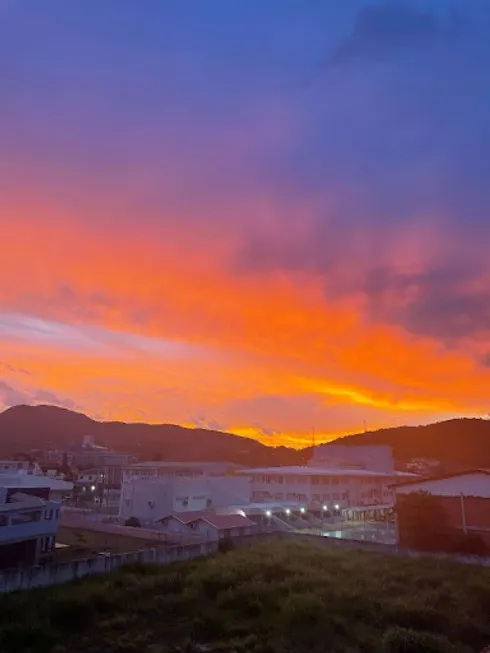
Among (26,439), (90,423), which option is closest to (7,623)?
(26,439)

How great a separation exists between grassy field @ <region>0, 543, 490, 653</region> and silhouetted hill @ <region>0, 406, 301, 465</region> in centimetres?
7060

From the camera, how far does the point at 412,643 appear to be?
423 inches

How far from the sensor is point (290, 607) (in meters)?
13.2

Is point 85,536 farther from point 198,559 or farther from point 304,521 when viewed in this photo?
point 304,521

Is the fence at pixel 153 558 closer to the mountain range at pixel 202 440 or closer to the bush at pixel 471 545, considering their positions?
the bush at pixel 471 545

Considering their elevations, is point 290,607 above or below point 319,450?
below

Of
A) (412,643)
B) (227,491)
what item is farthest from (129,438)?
(412,643)

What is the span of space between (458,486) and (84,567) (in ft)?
48.4

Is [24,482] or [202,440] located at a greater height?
[202,440]

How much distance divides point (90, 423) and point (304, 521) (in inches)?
4291

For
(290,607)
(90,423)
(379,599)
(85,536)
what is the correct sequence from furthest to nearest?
(90,423), (85,536), (379,599), (290,607)

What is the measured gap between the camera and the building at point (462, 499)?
835 inches

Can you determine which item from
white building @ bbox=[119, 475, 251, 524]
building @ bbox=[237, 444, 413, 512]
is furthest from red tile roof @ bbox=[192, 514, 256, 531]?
building @ bbox=[237, 444, 413, 512]

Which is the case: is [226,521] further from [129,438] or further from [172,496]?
[129,438]
